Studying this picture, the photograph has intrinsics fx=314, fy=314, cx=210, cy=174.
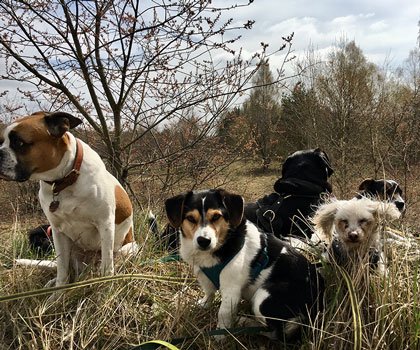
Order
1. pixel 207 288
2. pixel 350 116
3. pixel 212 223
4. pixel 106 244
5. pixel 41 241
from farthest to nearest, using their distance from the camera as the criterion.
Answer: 1. pixel 350 116
2. pixel 41 241
3. pixel 106 244
4. pixel 207 288
5. pixel 212 223

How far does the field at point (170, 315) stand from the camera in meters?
1.98

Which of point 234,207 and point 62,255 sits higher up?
point 234,207

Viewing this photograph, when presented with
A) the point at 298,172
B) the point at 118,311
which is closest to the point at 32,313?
the point at 118,311

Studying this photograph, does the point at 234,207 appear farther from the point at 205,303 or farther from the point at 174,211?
the point at 205,303

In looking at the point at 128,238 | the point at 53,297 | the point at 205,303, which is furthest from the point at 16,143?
the point at 205,303

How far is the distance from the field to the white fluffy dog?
14cm

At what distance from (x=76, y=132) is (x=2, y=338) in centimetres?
395

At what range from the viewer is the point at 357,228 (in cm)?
258

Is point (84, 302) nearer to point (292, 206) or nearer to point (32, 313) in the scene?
point (32, 313)

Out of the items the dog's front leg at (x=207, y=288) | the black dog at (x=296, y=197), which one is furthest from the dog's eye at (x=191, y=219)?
the black dog at (x=296, y=197)

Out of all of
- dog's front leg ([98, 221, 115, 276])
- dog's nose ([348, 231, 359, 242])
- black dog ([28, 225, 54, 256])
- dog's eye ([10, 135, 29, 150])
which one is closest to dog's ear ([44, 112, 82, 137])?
dog's eye ([10, 135, 29, 150])

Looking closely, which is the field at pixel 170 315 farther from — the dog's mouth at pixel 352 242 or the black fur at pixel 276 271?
the dog's mouth at pixel 352 242

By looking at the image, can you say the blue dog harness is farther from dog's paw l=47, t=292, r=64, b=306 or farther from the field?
dog's paw l=47, t=292, r=64, b=306

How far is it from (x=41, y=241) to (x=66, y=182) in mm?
1629
